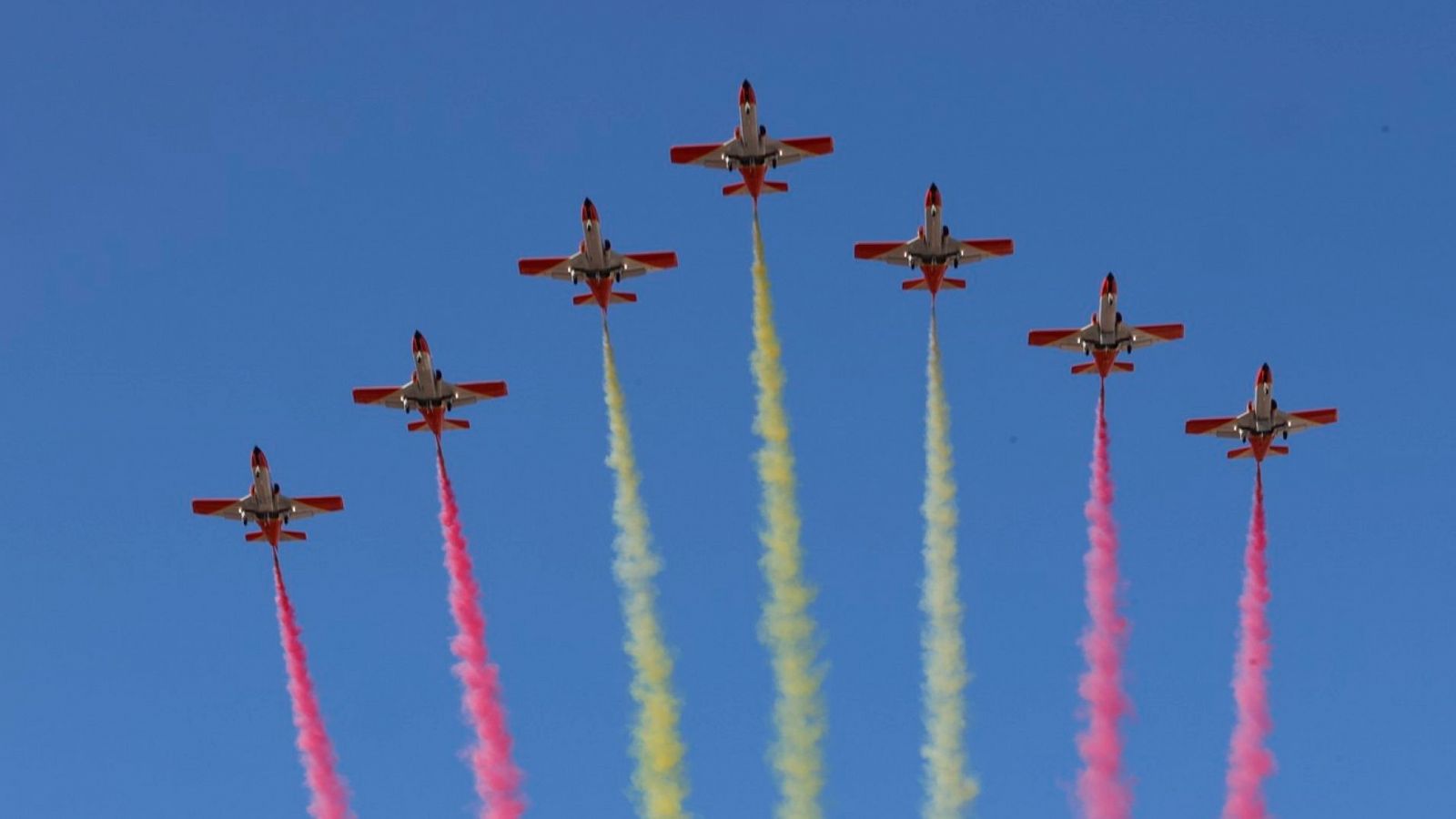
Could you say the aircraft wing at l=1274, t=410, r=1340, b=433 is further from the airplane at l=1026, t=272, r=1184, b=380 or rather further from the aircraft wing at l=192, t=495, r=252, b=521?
the aircraft wing at l=192, t=495, r=252, b=521

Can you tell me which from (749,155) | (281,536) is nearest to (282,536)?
(281,536)

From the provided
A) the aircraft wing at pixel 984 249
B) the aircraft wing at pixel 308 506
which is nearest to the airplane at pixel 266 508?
the aircraft wing at pixel 308 506

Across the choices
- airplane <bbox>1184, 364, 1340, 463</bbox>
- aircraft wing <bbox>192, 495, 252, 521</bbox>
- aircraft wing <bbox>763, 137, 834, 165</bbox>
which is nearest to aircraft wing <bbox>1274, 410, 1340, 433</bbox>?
airplane <bbox>1184, 364, 1340, 463</bbox>

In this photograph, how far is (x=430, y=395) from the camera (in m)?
76.4

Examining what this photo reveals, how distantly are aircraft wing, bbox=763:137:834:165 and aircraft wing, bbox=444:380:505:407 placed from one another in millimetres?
13186

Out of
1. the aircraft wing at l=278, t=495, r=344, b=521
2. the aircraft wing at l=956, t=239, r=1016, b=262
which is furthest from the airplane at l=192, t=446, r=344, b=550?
the aircraft wing at l=956, t=239, r=1016, b=262

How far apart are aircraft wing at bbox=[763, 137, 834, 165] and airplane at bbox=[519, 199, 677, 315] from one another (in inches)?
230

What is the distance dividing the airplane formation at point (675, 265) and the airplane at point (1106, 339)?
33mm

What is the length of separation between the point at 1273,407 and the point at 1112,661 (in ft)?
35.6

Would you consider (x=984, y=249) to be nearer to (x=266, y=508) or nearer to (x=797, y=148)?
(x=797, y=148)

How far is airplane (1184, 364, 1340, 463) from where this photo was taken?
76.1m

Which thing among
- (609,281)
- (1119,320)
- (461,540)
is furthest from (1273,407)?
(461,540)

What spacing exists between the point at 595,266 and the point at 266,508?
14846 mm

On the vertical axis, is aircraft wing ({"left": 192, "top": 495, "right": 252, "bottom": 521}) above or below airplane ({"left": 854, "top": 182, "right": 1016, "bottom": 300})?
below
